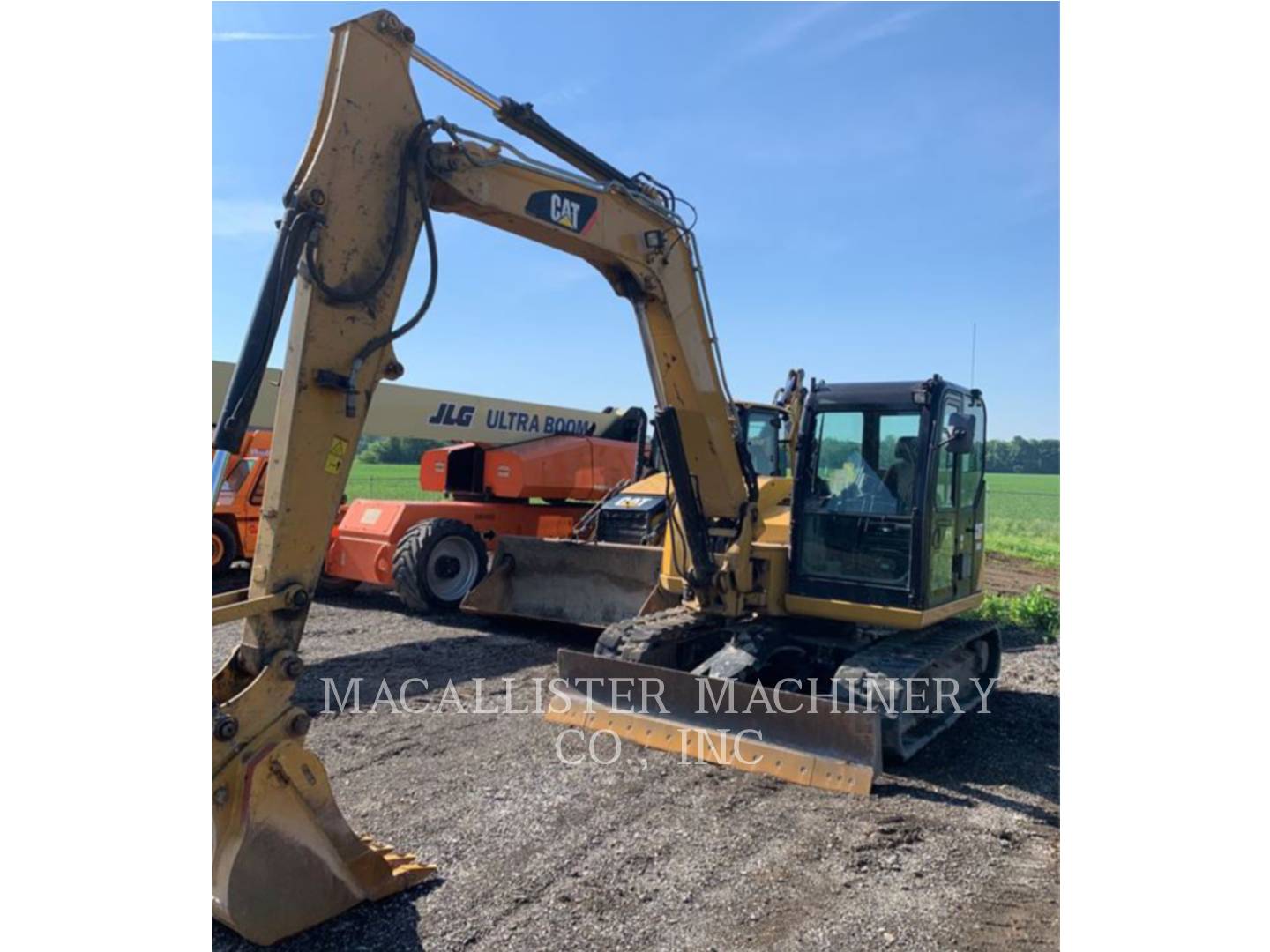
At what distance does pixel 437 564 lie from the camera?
948 cm

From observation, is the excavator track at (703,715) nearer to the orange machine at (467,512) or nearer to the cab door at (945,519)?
the cab door at (945,519)

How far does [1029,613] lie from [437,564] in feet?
21.6

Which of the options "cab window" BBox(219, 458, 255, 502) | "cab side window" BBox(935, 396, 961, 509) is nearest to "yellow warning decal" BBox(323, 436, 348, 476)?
"cab side window" BBox(935, 396, 961, 509)

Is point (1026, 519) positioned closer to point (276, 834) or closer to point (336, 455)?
point (336, 455)

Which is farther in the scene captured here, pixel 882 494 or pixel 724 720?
pixel 882 494

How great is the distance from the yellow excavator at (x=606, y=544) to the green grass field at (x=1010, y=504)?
1402 centimetres

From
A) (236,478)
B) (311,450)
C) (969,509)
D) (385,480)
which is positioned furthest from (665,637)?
(385,480)

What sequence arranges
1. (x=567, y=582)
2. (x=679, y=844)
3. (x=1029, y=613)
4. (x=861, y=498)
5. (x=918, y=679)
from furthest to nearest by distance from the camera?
(x=1029, y=613) → (x=567, y=582) → (x=861, y=498) → (x=918, y=679) → (x=679, y=844)

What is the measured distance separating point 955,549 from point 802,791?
2.25 meters

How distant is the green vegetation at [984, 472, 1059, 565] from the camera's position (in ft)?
70.1

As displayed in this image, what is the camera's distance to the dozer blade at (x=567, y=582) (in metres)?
8.00

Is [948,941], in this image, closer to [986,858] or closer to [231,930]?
[986,858]

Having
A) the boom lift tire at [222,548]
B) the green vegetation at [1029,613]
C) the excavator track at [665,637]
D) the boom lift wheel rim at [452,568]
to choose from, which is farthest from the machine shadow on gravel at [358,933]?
the boom lift tire at [222,548]

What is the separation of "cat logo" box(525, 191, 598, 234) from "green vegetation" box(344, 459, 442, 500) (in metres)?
21.1
